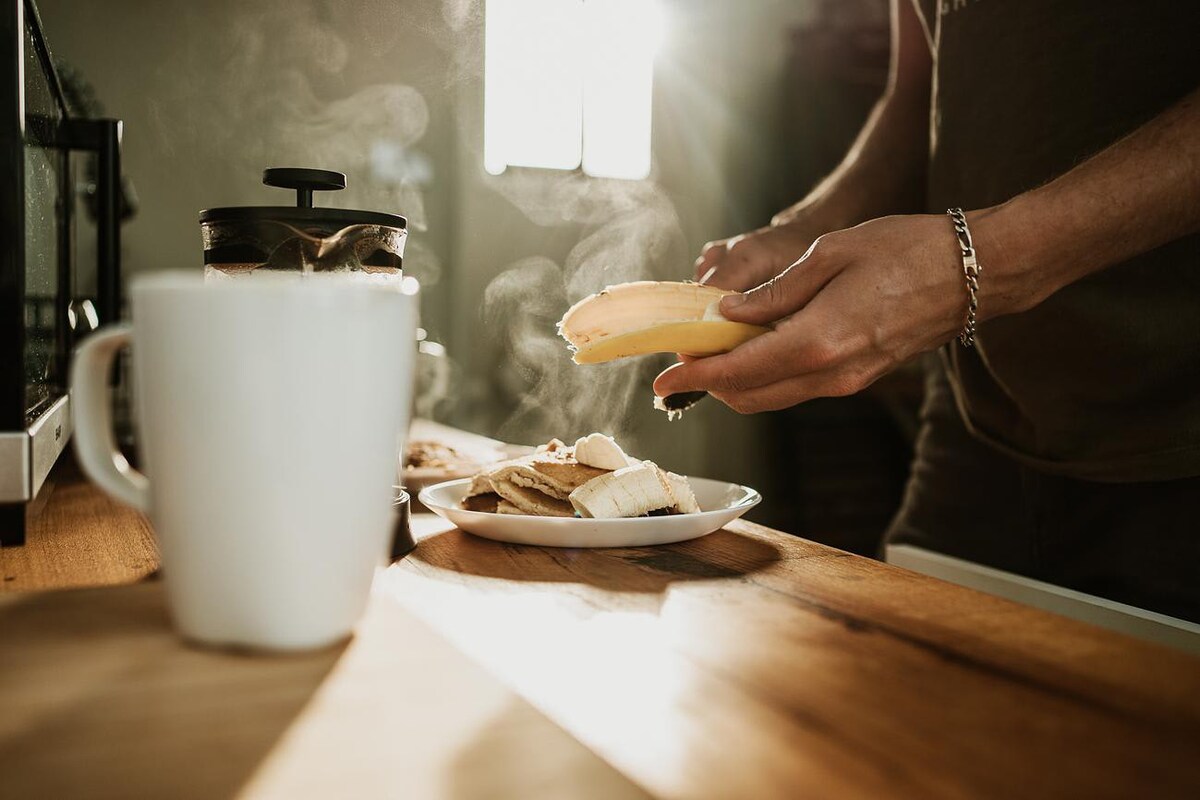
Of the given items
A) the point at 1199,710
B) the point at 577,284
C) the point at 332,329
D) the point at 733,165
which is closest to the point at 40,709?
the point at 332,329

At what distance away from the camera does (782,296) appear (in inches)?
32.3

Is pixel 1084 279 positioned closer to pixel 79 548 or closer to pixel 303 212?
pixel 303 212

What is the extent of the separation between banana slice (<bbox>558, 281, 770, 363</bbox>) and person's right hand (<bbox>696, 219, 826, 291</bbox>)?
331mm

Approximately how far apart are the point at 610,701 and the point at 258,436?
20cm

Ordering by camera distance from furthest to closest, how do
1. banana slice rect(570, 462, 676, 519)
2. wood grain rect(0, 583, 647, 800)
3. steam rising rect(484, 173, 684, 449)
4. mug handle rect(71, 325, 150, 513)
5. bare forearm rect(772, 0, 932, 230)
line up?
steam rising rect(484, 173, 684, 449), bare forearm rect(772, 0, 932, 230), banana slice rect(570, 462, 676, 519), mug handle rect(71, 325, 150, 513), wood grain rect(0, 583, 647, 800)

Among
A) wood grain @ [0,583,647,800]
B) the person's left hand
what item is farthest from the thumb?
wood grain @ [0,583,647,800]

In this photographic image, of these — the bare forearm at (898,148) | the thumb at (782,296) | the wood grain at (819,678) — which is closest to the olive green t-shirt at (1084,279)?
the bare forearm at (898,148)

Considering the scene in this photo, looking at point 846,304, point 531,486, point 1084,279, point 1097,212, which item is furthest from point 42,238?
point 1084,279

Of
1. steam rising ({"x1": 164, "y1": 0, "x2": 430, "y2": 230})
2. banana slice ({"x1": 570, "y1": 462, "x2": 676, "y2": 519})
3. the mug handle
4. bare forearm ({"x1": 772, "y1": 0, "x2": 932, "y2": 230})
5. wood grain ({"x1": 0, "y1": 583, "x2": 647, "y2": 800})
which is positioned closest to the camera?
wood grain ({"x1": 0, "y1": 583, "x2": 647, "y2": 800})

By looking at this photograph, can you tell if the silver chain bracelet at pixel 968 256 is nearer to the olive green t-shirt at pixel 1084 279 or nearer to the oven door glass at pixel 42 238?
the olive green t-shirt at pixel 1084 279

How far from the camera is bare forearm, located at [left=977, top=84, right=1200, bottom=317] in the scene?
0.86m

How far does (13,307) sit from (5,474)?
12 cm

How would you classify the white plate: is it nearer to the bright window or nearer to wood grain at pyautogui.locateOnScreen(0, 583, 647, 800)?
wood grain at pyautogui.locateOnScreen(0, 583, 647, 800)

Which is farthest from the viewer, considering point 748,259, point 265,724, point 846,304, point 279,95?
point 279,95
